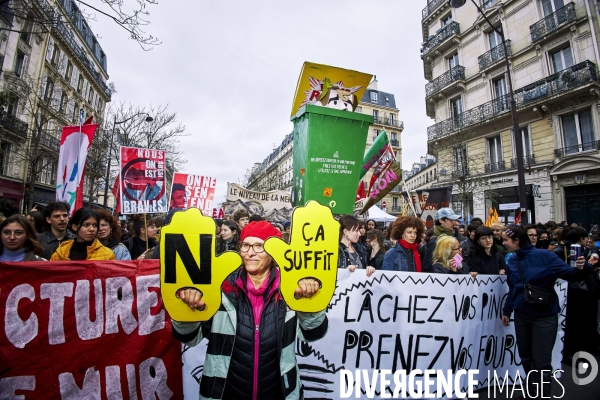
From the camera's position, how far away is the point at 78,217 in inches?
121

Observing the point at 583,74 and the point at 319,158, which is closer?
the point at 319,158

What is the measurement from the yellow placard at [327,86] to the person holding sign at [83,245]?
2.78 metres

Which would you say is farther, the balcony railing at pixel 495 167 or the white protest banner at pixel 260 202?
the balcony railing at pixel 495 167

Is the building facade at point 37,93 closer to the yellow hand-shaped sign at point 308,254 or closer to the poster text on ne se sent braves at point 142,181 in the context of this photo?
the poster text on ne se sent braves at point 142,181

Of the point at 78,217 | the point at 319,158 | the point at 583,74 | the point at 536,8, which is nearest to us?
the point at 78,217

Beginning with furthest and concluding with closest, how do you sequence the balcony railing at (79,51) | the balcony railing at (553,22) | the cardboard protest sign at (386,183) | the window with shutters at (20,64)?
the balcony railing at (79,51), the window with shutters at (20,64), the balcony railing at (553,22), the cardboard protest sign at (386,183)

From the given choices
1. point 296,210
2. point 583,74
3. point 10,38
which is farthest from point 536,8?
point 10,38

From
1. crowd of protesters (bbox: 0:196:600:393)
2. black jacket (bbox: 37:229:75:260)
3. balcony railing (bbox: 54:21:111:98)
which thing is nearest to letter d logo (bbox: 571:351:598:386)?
crowd of protesters (bbox: 0:196:600:393)

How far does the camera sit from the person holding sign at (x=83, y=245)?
3004mm

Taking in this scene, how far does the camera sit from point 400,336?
3256 millimetres

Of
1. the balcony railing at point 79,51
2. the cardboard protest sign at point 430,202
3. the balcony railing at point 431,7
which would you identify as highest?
the balcony railing at point 431,7

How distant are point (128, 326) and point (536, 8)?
22835mm

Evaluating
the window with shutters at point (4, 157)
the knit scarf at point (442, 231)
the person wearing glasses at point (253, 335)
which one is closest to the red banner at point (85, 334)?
the person wearing glasses at point (253, 335)

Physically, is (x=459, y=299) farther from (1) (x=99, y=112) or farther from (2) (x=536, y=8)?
(1) (x=99, y=112)
